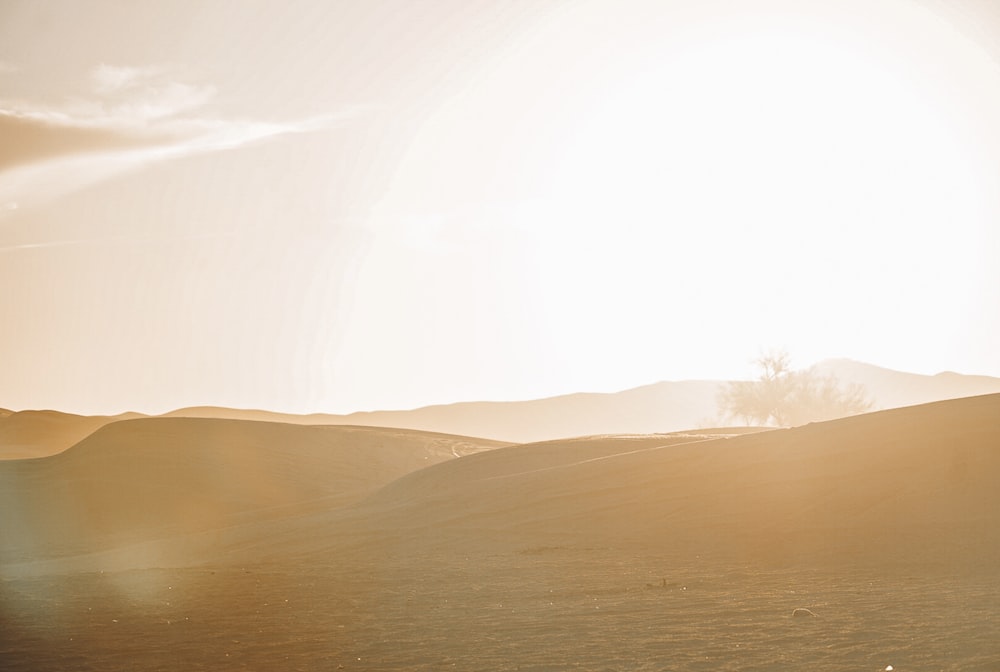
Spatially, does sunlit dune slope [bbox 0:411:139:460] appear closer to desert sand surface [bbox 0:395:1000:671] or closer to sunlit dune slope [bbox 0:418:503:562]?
sunlit dune slope [bbox 0:418:503:562]

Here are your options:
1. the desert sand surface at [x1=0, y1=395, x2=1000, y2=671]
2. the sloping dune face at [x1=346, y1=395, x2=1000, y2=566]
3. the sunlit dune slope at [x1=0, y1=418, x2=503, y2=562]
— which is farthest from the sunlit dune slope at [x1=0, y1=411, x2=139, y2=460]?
the sloping dune face at [x1=346, y1=395, x2=1000, y2=566]

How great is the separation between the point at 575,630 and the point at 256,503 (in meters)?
34.1

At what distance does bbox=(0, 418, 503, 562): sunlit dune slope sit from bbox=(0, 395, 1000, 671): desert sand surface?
4.23 meters

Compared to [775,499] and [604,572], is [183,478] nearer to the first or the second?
[775,499]

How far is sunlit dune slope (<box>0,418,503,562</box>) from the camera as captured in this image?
138 ft

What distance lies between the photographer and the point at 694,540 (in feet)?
82.2

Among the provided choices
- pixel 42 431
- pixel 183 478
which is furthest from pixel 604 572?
pixel 42 431

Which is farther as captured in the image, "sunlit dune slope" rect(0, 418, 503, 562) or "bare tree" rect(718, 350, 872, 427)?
"bare tree" rect(718, 350, 872, 427)

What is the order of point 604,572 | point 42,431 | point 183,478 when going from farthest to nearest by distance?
point 42,431 → point 183,478 → point 604,572

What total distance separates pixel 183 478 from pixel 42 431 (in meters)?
86.8

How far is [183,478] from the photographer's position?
50.9 m

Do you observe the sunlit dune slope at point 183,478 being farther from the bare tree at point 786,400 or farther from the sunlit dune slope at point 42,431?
the sunlit dune slope at point 42,431

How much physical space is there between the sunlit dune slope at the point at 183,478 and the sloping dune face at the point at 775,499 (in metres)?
11.1

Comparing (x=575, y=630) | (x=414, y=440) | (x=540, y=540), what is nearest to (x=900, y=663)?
(x=575, y=630)
